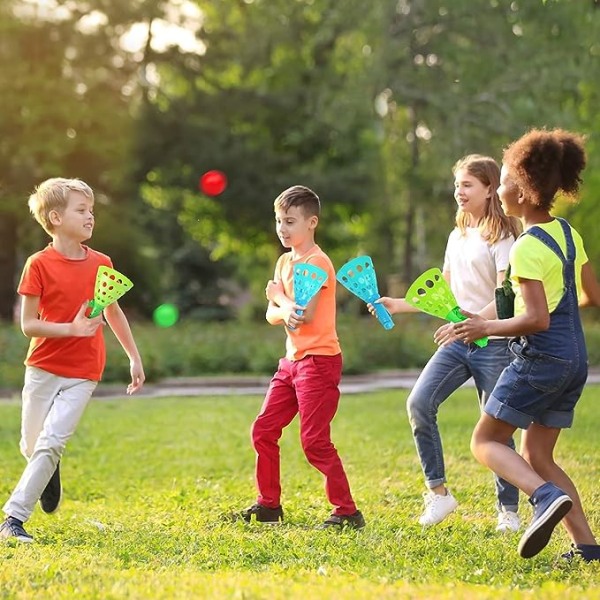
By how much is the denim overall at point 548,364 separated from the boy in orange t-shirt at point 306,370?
138 centimetres

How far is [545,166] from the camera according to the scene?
5340 mm

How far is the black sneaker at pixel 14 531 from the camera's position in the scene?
6234mm

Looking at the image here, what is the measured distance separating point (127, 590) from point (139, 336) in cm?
1820

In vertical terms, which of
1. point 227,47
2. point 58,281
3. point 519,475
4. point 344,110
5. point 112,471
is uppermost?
point 227,47

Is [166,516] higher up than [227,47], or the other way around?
[227,47]

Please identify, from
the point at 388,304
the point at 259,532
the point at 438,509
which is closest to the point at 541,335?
the point at 388,304

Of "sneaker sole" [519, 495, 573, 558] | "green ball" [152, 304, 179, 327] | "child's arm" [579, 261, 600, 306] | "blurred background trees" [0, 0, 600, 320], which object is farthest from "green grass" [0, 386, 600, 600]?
"green ball" [152, 304, 179, 327]

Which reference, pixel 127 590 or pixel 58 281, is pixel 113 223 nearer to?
pixel 58 281

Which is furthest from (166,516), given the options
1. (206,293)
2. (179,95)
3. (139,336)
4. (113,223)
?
(206,293)

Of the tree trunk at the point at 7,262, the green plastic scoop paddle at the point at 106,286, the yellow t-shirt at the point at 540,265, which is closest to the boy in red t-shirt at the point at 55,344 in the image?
the green plastic scoop paddle at the point at 106,286

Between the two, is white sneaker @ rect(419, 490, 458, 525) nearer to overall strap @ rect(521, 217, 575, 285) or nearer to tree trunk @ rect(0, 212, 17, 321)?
overall strap @ rect(521, 217, 575, 285)

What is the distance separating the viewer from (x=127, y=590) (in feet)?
15.3

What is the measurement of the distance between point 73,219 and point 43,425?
3.67 feet

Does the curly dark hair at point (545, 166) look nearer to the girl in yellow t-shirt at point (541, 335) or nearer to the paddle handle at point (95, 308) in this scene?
the girl in yellow t-shirt at point (541, 335)
